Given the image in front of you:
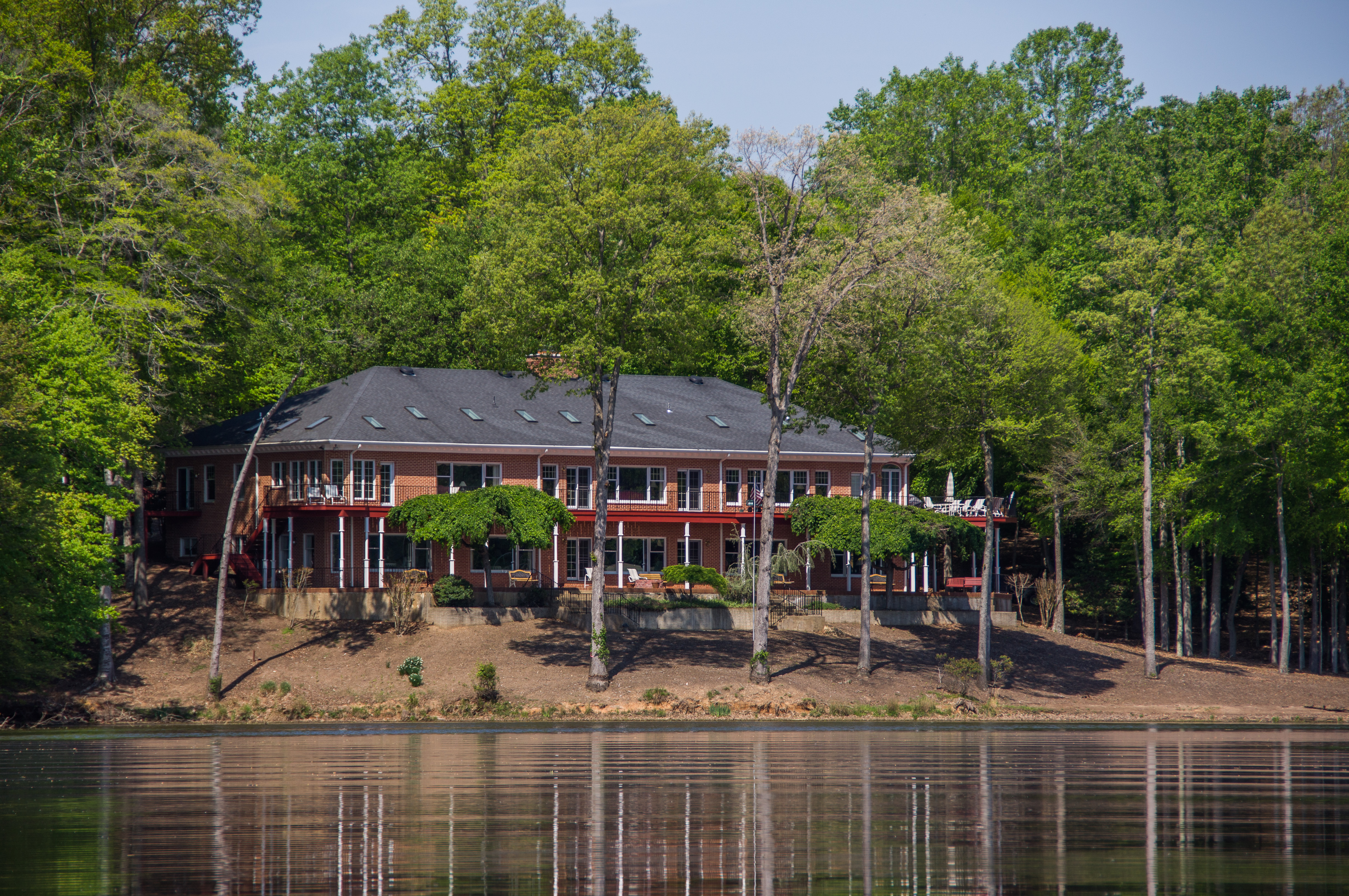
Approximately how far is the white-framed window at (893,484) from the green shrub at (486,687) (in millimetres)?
24979

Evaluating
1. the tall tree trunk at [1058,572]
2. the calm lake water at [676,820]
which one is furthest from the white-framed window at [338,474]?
the tall tree trunk at [1058,572]

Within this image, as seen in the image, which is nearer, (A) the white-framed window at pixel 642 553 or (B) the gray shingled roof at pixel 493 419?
(B) the gray shingled roof at pixel 493 419

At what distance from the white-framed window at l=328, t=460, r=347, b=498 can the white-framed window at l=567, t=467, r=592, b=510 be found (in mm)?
9035

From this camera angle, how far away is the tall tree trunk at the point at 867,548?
44.1 metres

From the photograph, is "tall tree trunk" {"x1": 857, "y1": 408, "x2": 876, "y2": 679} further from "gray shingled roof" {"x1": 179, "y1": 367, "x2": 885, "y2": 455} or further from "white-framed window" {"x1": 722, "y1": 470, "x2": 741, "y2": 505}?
"gray shingled roof" {"x1": 179, "y1": 367, "x2": 885, "y2": 455}

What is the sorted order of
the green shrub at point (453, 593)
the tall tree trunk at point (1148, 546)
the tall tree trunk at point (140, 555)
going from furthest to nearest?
the tall tree trunk at point (1148, 546) → the tall tree trunk at point (140, 555) → the green shrub at point (453, 593)

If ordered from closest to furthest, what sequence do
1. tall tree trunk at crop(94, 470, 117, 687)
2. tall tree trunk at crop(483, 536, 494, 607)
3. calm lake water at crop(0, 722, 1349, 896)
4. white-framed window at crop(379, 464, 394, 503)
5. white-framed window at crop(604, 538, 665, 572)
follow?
1. calm lake water at crop(0, 722, 1349, 896)
2. tall tree trunk at crop(94, 470, 117, 687)
3. tall tree trunk at crop(483, 536, 494, 607)
4. white-framed window at crop(379, 464, 394, 503)
5. white-framed window at crop(604, 538, 665, 572)

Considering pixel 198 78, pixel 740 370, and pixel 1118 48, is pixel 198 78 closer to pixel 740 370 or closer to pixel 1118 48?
pixel 740 370

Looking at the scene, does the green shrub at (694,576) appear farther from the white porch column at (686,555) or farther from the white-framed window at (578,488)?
the white-framed window at (578,488)

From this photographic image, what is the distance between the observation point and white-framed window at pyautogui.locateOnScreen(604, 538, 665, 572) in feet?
185

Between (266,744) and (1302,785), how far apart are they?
20.8 metres

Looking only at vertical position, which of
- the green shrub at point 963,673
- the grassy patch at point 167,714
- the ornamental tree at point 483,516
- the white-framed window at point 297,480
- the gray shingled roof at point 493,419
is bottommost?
the grassy patch at point 167,714

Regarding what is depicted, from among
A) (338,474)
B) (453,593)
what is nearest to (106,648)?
(453,593)

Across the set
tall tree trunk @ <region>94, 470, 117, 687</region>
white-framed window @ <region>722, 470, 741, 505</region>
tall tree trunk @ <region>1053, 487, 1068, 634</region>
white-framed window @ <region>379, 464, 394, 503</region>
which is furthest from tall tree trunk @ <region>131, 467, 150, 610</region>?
tall tree trunk @ <region>1053, 487, 1068, 634</region>
